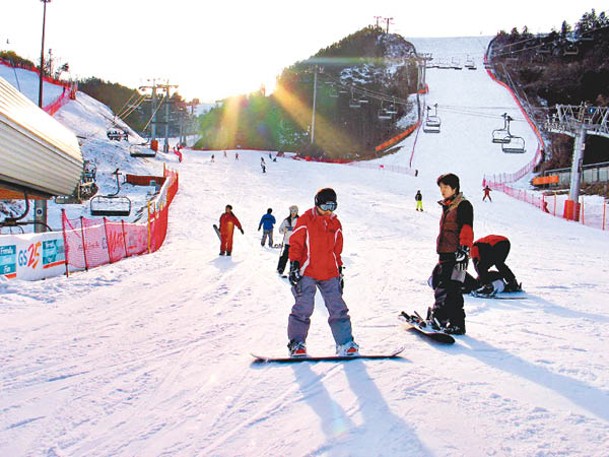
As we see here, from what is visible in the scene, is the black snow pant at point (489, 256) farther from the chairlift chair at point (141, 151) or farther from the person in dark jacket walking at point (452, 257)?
the chairlift chair at point (141, 151)

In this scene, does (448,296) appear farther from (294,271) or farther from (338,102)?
(338,102)

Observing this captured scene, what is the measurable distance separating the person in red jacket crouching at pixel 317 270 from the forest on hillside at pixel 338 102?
186ft

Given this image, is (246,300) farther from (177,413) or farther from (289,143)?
(289,143)

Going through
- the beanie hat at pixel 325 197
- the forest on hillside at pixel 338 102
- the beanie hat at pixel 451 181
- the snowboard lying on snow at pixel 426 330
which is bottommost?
the snowboard lying on snow at pixel 426 330

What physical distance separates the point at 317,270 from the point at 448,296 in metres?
1.62

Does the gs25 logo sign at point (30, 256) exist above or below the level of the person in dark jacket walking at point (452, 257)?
below

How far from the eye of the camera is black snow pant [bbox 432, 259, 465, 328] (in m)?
5.38

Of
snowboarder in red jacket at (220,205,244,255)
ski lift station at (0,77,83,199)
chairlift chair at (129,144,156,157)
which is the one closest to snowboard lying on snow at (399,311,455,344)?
ski lift station at (0,77,83,199)

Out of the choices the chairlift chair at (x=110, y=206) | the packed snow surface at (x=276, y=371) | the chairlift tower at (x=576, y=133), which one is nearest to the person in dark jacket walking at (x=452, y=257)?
the packed snow surface at (x=276, y=371)

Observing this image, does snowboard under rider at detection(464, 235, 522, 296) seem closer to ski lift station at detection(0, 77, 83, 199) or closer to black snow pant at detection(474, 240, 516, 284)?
black snow pant at detection(474, 240, 516, 284)

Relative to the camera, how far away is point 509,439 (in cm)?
302

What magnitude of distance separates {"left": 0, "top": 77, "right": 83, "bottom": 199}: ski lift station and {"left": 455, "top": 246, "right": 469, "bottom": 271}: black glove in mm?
4299

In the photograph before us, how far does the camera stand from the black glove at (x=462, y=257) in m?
5.18

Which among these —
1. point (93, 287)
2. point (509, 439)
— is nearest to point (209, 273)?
point (93, 287)
